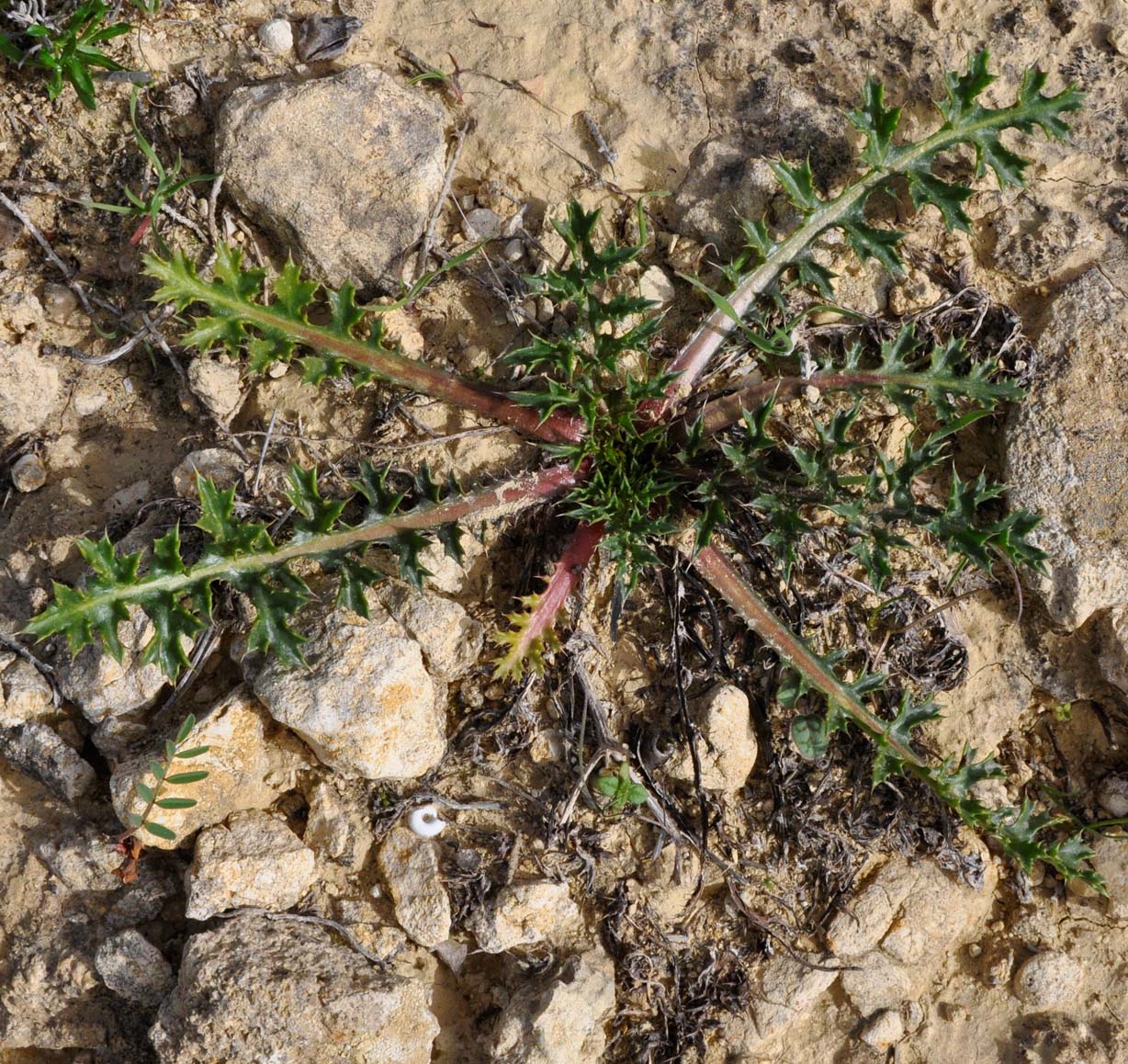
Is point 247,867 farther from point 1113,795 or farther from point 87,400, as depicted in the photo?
point 1113,795

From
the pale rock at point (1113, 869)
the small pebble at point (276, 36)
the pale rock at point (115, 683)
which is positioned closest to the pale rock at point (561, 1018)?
the pale rock at point (115, 683)

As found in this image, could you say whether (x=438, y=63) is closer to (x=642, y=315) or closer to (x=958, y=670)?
(x=642, y=315)

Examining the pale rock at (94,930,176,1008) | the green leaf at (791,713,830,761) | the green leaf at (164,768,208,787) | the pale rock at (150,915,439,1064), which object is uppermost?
the green leaf at (791,713,830,761)

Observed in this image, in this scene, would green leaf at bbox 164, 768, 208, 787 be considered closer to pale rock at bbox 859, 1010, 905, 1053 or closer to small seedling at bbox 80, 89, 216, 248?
small seedling at bbox 80, 89, 216, 248

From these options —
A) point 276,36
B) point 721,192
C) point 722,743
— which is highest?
point 276,36

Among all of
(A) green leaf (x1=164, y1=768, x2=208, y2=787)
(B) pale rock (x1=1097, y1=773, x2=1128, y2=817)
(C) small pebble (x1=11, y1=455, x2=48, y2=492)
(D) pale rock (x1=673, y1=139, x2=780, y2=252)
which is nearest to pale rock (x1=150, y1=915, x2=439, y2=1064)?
(A) green leaf (x1=164, y1=768, x2=208, y2=787)

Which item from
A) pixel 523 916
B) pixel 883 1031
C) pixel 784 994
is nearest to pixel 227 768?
pixel 523 916
